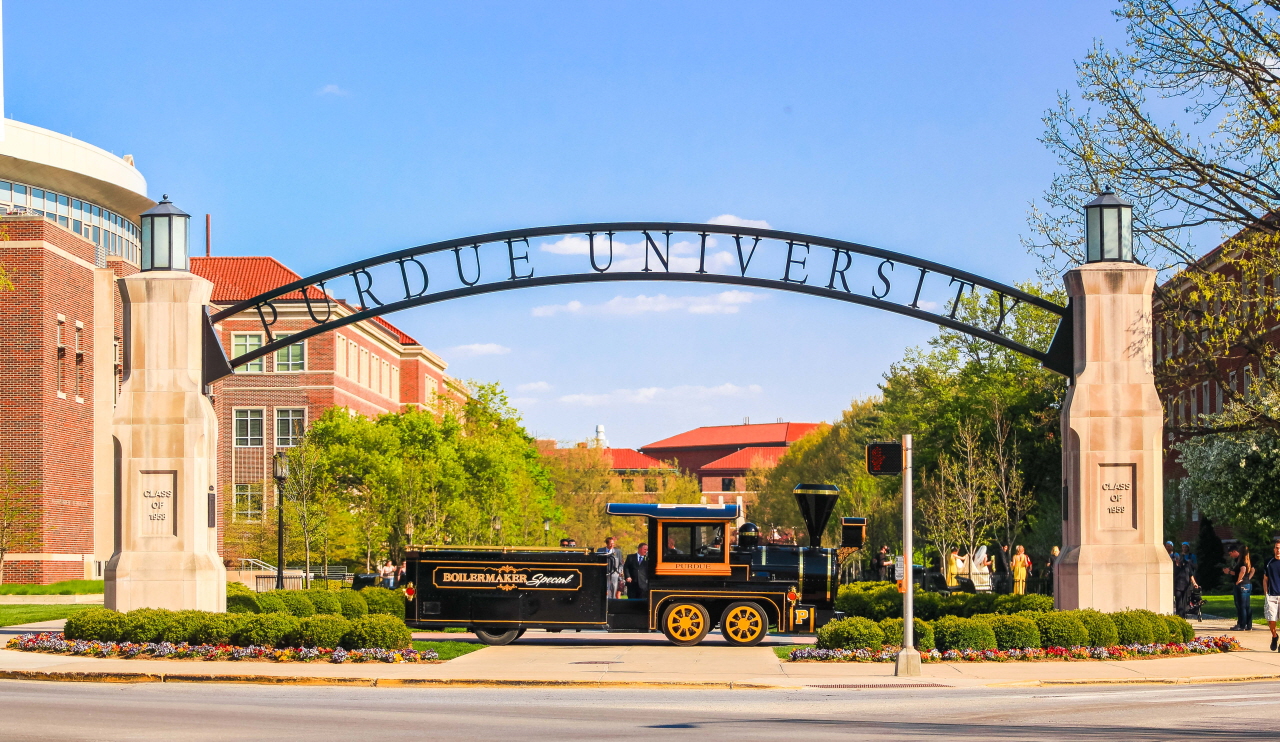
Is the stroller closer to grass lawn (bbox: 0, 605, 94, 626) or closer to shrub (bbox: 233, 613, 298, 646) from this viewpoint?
shrub (bbox: 233, 613, 298, 646)

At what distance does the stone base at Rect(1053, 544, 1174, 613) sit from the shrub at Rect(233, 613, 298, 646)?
12.2m

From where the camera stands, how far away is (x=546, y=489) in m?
87.4

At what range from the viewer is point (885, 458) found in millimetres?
18938

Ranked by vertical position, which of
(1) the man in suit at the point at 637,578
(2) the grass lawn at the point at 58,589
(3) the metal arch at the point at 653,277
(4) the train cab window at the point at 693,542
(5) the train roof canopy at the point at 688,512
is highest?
(3) the metal arch at the point at 653,277

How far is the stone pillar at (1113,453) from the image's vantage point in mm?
23047

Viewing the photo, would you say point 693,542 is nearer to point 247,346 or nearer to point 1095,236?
point 1095,236

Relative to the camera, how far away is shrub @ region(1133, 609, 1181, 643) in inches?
859

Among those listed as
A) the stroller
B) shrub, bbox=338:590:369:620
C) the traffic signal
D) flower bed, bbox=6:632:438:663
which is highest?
the traffic signal

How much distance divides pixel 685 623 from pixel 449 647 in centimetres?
398

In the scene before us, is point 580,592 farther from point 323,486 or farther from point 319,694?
point 323,486

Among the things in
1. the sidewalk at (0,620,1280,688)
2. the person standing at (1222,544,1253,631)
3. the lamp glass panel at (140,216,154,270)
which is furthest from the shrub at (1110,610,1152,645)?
the lamp glass panel at (140,216,154,270)

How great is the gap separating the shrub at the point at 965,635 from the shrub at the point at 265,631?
31.0 ft

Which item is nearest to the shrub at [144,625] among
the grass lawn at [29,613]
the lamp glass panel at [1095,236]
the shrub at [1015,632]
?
the grass lawn at [29,613]

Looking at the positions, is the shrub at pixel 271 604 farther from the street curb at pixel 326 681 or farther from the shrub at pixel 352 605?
the street curb at pixel 326 681
